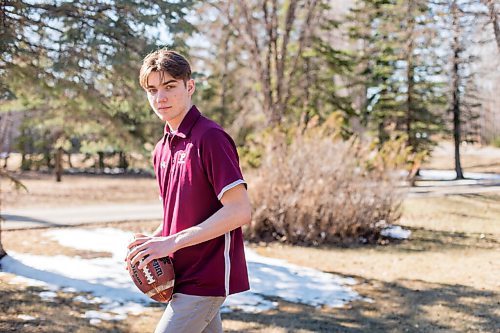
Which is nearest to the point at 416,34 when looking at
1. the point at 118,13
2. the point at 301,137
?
the point at 301,137

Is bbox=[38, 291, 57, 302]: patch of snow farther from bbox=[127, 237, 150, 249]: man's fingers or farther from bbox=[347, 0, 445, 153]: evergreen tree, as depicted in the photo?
bbox=[347, 0, 445, 153]: evergreen tree

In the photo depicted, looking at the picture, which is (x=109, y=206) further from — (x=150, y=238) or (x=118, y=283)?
(x=150, y=238)

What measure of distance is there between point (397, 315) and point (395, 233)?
5839mm

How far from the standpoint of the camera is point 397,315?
236 inches

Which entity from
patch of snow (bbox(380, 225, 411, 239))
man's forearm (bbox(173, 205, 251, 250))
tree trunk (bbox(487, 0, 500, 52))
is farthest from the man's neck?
patch of snow (bbox(380, 225, 411, 239))

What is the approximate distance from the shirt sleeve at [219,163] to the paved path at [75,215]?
10778 millimetres

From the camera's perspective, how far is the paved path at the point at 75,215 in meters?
13.0

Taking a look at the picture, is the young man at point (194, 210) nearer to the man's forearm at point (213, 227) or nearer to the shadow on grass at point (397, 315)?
the man's forearm at point (213, 227)

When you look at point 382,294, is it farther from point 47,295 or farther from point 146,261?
point 146,261

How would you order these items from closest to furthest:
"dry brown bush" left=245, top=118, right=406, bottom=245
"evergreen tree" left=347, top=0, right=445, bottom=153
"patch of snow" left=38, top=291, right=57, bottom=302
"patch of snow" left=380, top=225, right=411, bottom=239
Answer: "patch of snow" left=38, top=291, right=57, bottom=302 < "dry brown bush" left=245, top=118, right=406, bottom=245 < "patch of snow" left=380, top=225, right=411, bottom=239 < "evergreen tree" left=347, top=0, right=445, bottom=153

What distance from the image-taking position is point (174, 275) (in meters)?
2.48

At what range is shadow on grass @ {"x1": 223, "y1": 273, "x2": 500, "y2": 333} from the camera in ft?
18.0

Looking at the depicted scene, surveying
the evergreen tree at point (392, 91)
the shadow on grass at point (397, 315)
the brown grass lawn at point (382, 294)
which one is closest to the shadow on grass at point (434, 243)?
the brown grass lawn at point (382, 294)

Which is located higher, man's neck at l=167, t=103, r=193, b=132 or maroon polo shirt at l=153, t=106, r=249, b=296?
man's neck at l=167, t=103, r=193, b=132
